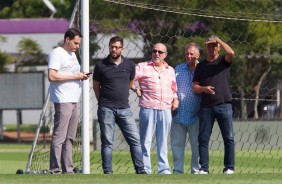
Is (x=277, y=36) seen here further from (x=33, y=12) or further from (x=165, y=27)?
(x=33, y=12)

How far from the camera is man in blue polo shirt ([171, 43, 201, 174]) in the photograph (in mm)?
15797

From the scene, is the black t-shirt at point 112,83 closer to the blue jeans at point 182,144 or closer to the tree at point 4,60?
the blue jeans at point 182,144

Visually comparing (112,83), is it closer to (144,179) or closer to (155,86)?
(155,86)

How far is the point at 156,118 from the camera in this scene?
15656 mm

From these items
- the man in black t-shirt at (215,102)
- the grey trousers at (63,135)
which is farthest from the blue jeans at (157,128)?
the grey trousers at (63,135)

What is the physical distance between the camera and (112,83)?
49.8ft

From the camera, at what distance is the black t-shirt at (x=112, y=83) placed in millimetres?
15141

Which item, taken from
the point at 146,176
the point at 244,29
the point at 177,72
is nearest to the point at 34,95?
the point at 244,29

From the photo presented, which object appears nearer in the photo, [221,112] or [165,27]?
[221,112]

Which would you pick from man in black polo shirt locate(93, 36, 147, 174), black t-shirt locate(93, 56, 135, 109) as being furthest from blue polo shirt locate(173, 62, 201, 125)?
A: black t-shirt locate(93, 56, 135, 109)

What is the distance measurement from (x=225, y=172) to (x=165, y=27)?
34.1 ft

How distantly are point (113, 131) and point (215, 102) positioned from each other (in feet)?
4.65

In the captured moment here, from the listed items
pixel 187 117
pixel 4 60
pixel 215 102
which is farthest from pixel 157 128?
pixel 4 60

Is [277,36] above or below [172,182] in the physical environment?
above
